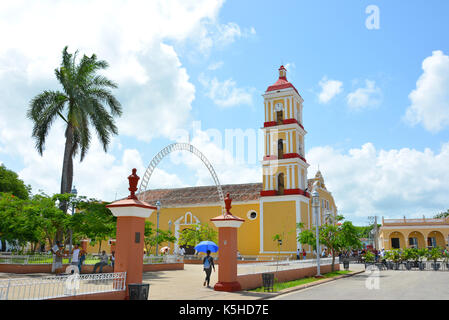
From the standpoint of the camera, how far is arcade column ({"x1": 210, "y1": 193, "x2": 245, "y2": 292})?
552 inches

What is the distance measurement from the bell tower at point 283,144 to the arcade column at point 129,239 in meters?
28.4

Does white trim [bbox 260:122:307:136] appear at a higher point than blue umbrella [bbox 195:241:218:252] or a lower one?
higher

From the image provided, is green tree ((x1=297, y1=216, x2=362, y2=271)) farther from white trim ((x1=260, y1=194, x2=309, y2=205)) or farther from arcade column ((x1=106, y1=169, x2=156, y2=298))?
arcade column ((x1=106, y1=169, x2=156, y2=298))

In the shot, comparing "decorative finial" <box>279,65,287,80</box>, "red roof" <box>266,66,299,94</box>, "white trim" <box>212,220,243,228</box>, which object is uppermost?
"decorative finial" <box>279,65,287,80</box>

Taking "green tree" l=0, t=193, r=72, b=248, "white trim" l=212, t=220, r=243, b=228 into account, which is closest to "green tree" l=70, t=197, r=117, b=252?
"green tree" l=0, t=193, r=72, b=248

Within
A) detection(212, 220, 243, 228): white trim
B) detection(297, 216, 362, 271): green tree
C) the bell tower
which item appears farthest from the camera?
the bell tower

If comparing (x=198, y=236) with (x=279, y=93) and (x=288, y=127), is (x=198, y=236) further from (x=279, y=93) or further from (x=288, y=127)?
(x=279, y=93)

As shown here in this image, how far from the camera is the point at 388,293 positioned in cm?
1366

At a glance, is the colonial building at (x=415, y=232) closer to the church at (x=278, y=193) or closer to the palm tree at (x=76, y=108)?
the church at (x=278, y=193)

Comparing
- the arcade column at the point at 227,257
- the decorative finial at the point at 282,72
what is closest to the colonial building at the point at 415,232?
the decorative finial at the point at 282,72

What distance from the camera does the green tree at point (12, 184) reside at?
3697 cm

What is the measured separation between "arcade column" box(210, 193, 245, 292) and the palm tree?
1186cm
